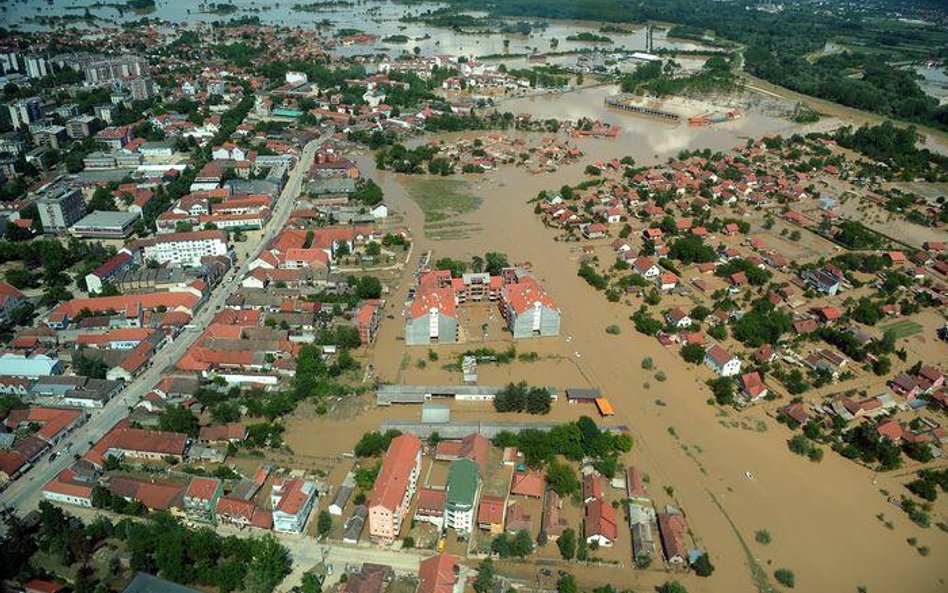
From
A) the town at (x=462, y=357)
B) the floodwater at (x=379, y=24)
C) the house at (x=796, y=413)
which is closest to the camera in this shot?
the town at (x=462, y=357)

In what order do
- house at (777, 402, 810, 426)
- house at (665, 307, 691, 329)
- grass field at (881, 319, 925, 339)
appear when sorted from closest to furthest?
house at (777, 402, 810, 426) < house at (665, 307, 691, 329) < grass field at (881, 319, 925, 339)

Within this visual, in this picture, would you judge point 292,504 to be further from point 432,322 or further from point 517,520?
point 432,322

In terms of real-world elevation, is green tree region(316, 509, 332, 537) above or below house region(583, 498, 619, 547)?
above

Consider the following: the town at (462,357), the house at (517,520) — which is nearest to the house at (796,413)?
the town at (462,357)

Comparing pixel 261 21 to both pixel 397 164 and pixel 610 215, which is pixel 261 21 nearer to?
pixel 397 164

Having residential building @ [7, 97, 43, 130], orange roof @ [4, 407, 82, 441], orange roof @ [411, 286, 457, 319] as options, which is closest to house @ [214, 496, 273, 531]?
→ orange roof @ [4, 407, 82, 441]

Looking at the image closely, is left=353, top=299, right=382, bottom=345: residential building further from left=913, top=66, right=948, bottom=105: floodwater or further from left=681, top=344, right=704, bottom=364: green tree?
left=913, top=66, right=948, bottom=105: floodwater

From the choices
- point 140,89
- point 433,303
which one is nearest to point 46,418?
point 433,303

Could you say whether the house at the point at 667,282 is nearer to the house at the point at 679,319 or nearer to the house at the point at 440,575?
the house at the point at 679,319
